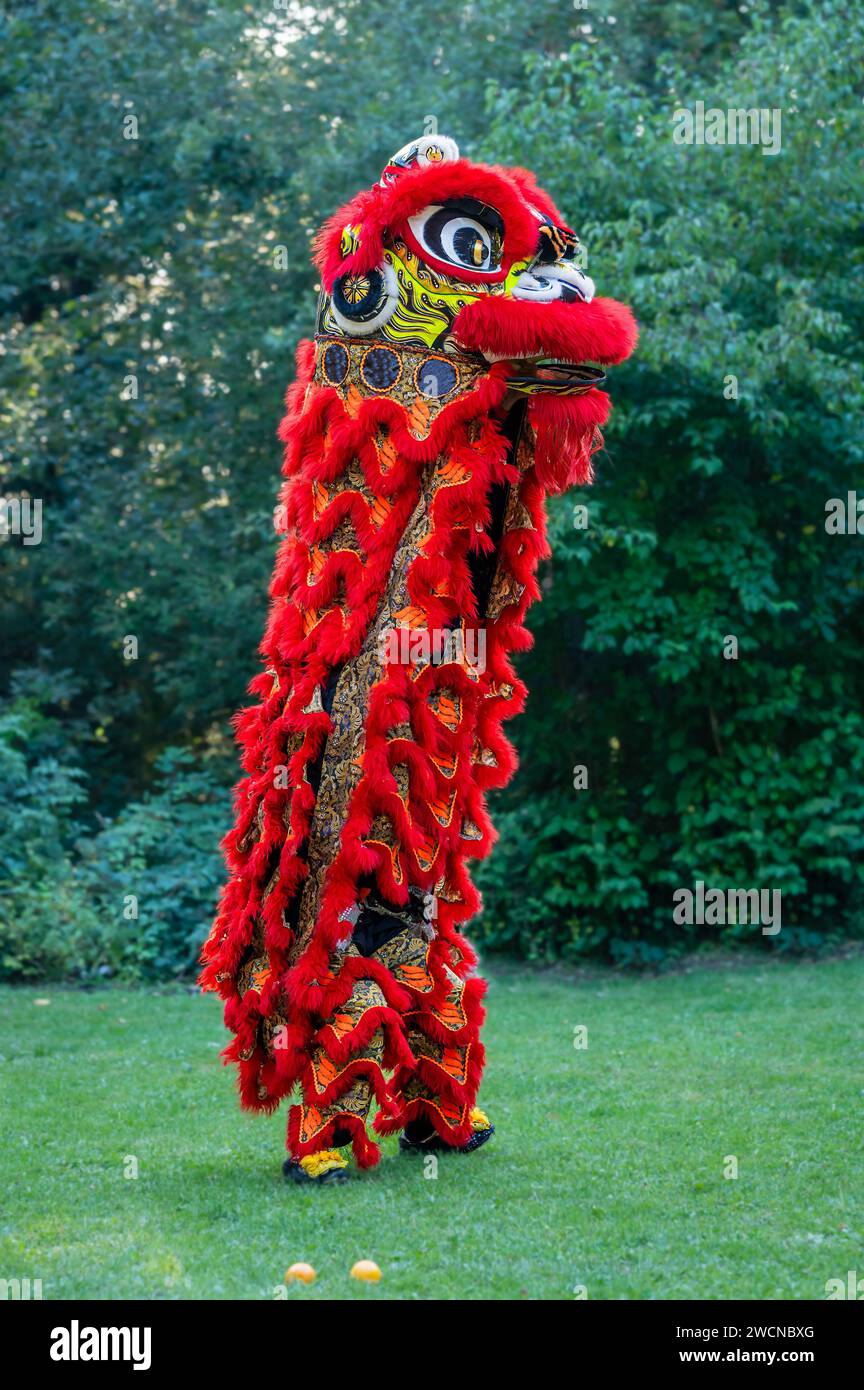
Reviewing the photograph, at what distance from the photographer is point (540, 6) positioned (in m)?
12.7

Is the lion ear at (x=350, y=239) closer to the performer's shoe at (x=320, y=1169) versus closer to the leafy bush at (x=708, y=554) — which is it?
the performer's shoe at (x=320, y=1169)

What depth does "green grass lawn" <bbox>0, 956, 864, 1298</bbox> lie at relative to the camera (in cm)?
386

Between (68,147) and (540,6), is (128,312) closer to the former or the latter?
(68,147)

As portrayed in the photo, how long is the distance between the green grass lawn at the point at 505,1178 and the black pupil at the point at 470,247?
8.96 ft

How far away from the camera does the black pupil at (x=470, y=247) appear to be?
4789 mm

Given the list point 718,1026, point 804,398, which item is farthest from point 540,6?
point 718,1026

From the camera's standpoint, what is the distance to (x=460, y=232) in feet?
15.8

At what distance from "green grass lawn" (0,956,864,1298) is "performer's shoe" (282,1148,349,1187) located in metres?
0.06

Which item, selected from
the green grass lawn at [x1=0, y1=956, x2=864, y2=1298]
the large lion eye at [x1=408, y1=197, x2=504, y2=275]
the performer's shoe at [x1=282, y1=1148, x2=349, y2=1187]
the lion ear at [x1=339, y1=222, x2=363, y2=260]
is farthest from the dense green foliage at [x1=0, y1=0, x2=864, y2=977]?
the performer's shoe at [x1=282, y1=1148, x2=349, y2=1187]

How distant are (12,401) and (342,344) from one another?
834 cm

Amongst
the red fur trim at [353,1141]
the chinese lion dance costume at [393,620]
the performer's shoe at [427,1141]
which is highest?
the chinese lion dance costume at [393,620]

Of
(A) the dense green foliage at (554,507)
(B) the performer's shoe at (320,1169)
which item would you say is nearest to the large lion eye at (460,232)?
(B) the performer's shoe at (320,1169)

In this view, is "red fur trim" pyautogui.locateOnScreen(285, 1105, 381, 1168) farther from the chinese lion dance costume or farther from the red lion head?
the red lion head

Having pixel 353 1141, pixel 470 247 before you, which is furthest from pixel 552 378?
pixel 353 1141
